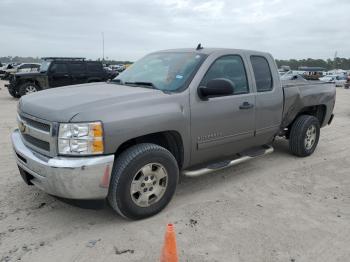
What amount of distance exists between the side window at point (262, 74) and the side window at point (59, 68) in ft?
39.0

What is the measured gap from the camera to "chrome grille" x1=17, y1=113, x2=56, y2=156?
10.9ft

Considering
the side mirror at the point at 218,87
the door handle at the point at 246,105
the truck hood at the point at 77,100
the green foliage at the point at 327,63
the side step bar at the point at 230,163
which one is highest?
the green foliage at the point at 327,63

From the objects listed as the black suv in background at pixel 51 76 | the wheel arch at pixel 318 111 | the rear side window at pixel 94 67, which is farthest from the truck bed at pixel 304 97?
the rear side window at pixel 94 67

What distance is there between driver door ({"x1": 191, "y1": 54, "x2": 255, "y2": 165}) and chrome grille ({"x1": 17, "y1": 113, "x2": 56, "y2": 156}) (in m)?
1.54

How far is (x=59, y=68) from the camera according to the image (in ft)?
50.2

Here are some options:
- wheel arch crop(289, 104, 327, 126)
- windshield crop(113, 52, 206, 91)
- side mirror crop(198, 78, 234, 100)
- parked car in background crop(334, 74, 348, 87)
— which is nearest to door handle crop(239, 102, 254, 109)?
side mirror crop(198, 78, 234, 100)

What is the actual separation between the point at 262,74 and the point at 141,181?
2.55 m

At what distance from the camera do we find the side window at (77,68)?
15.6 m

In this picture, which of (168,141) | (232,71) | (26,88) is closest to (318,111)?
(232,71)

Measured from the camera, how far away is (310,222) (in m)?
3.77

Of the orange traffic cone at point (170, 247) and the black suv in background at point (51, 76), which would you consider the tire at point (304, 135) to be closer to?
the orange traffic cone at point (170, 247)

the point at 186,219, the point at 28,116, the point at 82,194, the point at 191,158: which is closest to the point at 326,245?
the point at 186,219

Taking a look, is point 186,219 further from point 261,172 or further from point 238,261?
point 261,172

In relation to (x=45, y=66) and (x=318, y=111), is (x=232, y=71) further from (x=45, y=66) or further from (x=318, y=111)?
(x=45, y=66)
